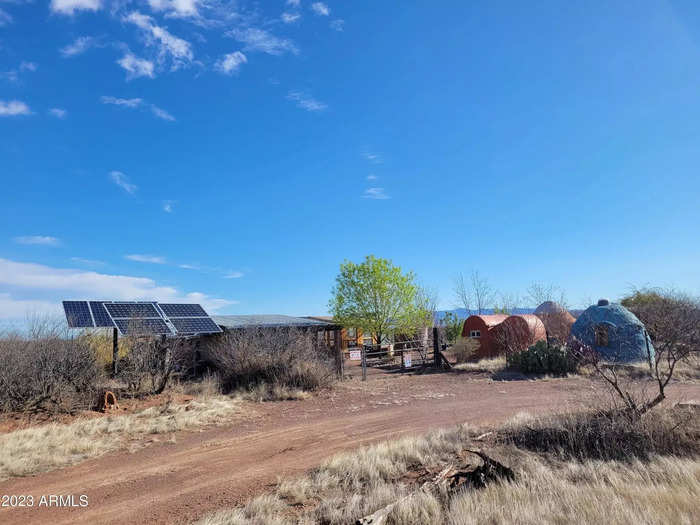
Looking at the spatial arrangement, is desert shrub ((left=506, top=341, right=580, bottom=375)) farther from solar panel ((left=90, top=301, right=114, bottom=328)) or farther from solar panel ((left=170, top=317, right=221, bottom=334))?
solar panel ((left=90, top=301, right=114, bottom=328))

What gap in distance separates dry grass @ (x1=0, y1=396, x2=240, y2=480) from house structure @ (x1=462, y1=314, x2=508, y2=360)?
1701cm

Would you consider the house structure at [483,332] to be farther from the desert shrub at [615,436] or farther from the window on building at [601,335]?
the desert shrub at [615,436]

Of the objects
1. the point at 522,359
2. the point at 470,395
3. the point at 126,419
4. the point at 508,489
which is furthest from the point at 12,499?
the point at 522,359

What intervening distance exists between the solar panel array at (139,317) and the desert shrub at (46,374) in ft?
4.75

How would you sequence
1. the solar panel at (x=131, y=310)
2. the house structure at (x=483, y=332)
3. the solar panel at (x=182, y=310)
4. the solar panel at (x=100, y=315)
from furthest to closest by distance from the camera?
the house structure at (x=483, y=332)
the solar panel at (x=182, y=310)
the solar panel at (x=131, y=310)
the solar panel at (x=100, y=315)

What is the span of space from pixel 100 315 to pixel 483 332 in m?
20.1

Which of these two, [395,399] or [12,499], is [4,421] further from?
[395,399]

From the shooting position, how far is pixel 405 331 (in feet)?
99.3

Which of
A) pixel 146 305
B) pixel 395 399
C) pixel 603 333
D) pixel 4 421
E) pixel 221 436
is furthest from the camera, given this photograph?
pixel 603 333

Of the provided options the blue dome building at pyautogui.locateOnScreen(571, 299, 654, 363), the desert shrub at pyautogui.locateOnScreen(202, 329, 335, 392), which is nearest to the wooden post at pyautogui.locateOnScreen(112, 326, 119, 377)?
the desert shrub at pyautogui.locateOnScreen(202, 329, 335, 392)

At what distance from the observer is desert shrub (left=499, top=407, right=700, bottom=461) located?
687 centimetres

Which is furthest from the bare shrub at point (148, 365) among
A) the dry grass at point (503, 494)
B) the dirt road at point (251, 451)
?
the dry grass at point (503, 494)

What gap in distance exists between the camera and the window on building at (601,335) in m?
20.0

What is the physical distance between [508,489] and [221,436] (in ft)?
21.2
